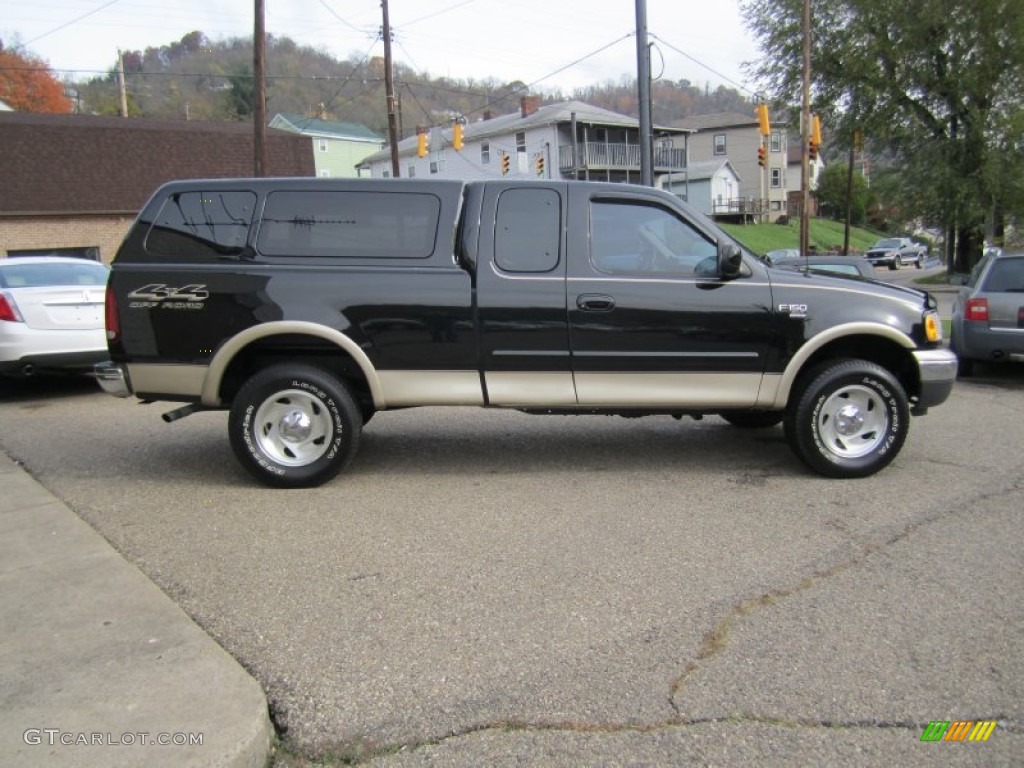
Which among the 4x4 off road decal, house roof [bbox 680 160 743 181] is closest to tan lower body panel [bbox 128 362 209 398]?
the 4x4 off road decal

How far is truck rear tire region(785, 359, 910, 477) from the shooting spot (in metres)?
5.56

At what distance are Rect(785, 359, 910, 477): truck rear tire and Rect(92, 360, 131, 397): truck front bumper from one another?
4562mm

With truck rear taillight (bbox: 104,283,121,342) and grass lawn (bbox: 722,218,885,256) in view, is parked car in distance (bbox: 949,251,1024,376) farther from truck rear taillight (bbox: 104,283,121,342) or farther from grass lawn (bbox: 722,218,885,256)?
grass lawn (bbox: 722,218,885,256)

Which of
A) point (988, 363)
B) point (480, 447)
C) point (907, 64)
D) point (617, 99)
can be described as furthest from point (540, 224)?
point (617, 99)

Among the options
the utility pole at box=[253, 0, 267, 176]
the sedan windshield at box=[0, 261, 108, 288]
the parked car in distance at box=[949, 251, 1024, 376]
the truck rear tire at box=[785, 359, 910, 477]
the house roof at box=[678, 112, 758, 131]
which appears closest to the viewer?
the truck rear tire at box=[785, 359, 910, 477]

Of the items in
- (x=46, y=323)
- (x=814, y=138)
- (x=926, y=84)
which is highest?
(x=926, y=84)

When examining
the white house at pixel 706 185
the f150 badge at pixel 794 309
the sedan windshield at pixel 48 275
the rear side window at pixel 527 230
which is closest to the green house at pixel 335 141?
the white house at pixel 706 185

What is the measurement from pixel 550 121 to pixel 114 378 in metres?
A: 42.4

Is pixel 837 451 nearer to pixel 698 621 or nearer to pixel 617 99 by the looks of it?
pixel 698 621

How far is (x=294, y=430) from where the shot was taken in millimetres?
5562

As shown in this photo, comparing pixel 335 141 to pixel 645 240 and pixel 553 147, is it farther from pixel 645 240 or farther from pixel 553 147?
pixel 645 240

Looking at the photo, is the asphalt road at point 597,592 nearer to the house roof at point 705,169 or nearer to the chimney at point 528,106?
the chimney at point 528,106

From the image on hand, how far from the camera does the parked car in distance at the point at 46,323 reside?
8180 mm

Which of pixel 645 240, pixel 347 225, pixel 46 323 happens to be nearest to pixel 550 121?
pixel 46 323
